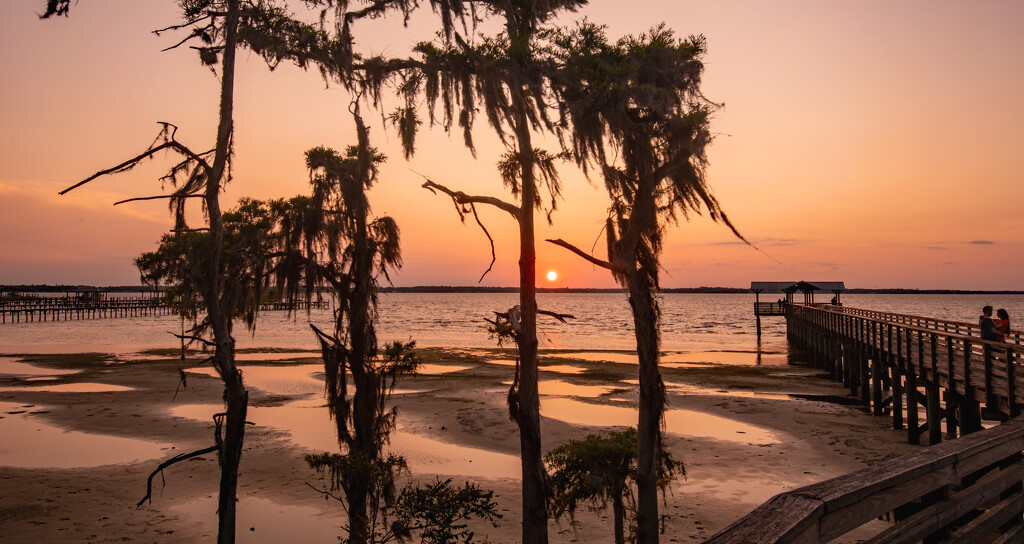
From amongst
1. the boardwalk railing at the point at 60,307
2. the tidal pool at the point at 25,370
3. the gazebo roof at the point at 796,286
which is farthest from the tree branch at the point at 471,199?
the boardwalk railing at the point at 60,307

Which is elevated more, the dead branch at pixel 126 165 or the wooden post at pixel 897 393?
the dead branch at pixel 126 165

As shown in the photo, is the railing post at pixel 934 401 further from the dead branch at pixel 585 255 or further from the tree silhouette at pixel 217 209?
the tree silhouette at pixel 217 209

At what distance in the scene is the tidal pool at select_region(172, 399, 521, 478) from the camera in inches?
666

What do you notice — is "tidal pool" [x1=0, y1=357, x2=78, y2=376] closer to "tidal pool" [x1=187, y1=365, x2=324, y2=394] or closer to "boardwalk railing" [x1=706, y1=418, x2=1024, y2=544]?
"tidal pool" [x1=187, y1=365, x2=324, y2=394]

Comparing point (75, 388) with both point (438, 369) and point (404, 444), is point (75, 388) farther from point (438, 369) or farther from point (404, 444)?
point (404, 444)

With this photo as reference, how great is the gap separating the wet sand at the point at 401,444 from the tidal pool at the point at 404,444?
8 cm

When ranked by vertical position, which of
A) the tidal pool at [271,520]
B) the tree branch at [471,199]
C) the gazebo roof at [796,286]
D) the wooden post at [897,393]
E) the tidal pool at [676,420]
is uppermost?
the tree branch at [471,199]

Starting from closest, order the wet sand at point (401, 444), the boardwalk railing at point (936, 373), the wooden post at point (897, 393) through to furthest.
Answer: the wet sand at point (401, 444)
the boardwalk railing at point (936, 373)
the wooden post at point (897, 393)

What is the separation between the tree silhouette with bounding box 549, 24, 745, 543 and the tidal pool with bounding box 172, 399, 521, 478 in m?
8.08

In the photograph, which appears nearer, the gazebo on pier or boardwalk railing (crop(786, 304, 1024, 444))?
boardwalk railing (crop(786, 304, 1024, 444))

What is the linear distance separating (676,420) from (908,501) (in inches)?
819

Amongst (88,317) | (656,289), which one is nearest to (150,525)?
(656,289)

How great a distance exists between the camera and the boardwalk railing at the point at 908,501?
7.11 ft

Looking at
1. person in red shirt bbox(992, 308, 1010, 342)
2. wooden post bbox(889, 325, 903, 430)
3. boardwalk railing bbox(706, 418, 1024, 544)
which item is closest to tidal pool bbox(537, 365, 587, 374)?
wooden post bbox(889, 325, 903, 430)
